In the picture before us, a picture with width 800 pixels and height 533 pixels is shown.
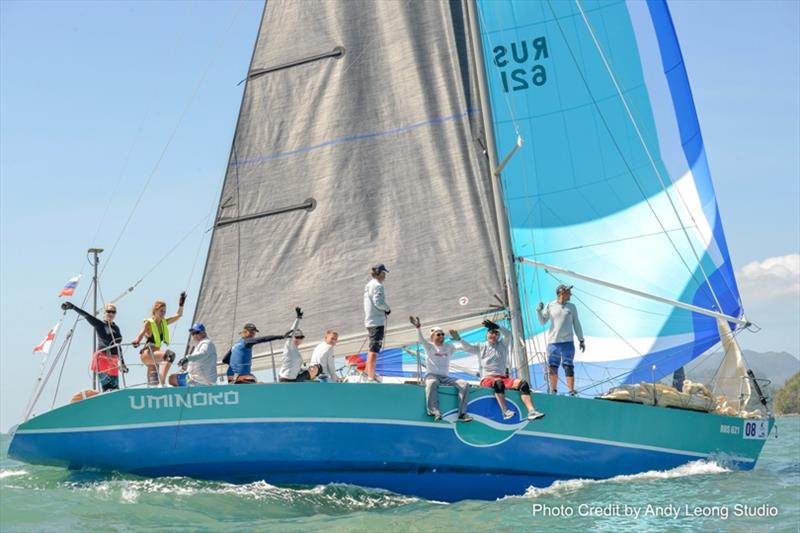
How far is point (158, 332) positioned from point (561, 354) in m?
5.17

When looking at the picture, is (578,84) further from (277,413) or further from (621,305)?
(277,413)

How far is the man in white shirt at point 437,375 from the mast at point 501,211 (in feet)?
3.68

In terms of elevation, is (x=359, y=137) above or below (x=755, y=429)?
above

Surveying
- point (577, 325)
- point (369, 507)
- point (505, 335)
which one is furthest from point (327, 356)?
point (577, 325)

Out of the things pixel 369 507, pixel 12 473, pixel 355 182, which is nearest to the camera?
pixel 369 507

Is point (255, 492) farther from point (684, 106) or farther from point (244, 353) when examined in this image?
point (684, 106)

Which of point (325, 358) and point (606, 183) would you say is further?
point (606, 183)

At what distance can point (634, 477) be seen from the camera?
47.6 ft

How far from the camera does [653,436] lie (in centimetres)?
1473

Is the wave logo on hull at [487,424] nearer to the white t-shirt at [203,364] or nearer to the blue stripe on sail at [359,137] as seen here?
the white t-shirt at [203,364]

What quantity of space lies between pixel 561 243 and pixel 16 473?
866 cm

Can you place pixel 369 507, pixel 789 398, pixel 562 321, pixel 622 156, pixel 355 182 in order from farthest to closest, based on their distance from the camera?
pixel 789 398, pixel 622 156, pixel 355 182, pixel 562 321, pixel 369 507

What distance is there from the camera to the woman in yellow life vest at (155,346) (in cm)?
1416

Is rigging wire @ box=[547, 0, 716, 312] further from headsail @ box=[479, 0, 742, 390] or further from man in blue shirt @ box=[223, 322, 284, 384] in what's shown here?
man in blue shirt @ box=[223, 322, 284, 384]
